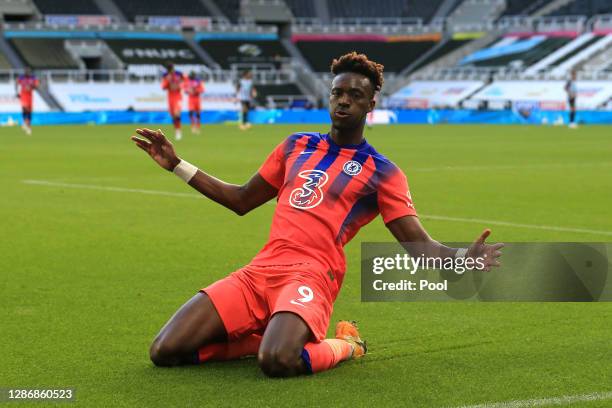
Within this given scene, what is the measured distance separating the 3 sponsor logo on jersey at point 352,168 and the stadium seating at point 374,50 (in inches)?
2678

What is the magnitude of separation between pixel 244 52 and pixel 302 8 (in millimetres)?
9478

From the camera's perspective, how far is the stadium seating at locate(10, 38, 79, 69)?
62031mm

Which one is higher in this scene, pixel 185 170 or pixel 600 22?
pixel 185 170

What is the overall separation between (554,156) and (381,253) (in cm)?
1937

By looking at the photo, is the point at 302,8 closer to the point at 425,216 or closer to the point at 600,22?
the point at 600,22

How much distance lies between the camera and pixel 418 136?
35875mm

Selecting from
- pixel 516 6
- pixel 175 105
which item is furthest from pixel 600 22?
pixel 175 105

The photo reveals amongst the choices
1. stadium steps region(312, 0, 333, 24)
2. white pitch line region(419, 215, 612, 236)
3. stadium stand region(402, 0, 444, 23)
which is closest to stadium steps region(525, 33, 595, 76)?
stadium stand region(402, 0, 444, 23)

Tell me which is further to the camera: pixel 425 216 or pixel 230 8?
pixel 230 8

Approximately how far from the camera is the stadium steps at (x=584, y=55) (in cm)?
6431

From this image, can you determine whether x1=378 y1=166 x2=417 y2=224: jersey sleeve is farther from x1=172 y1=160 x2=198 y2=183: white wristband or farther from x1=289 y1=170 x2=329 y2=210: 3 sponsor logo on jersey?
x1=172 y1=160 x2=198 y2=183: white wristband

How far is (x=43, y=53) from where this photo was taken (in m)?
63.0

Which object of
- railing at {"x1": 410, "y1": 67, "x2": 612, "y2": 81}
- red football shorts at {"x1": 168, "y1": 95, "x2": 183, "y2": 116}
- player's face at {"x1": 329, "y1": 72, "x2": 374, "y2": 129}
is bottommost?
railing at {"x1": 410, "y1": 67, "x2": 612, "y2": 81}

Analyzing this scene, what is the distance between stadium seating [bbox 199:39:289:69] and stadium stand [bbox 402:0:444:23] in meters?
11.1
